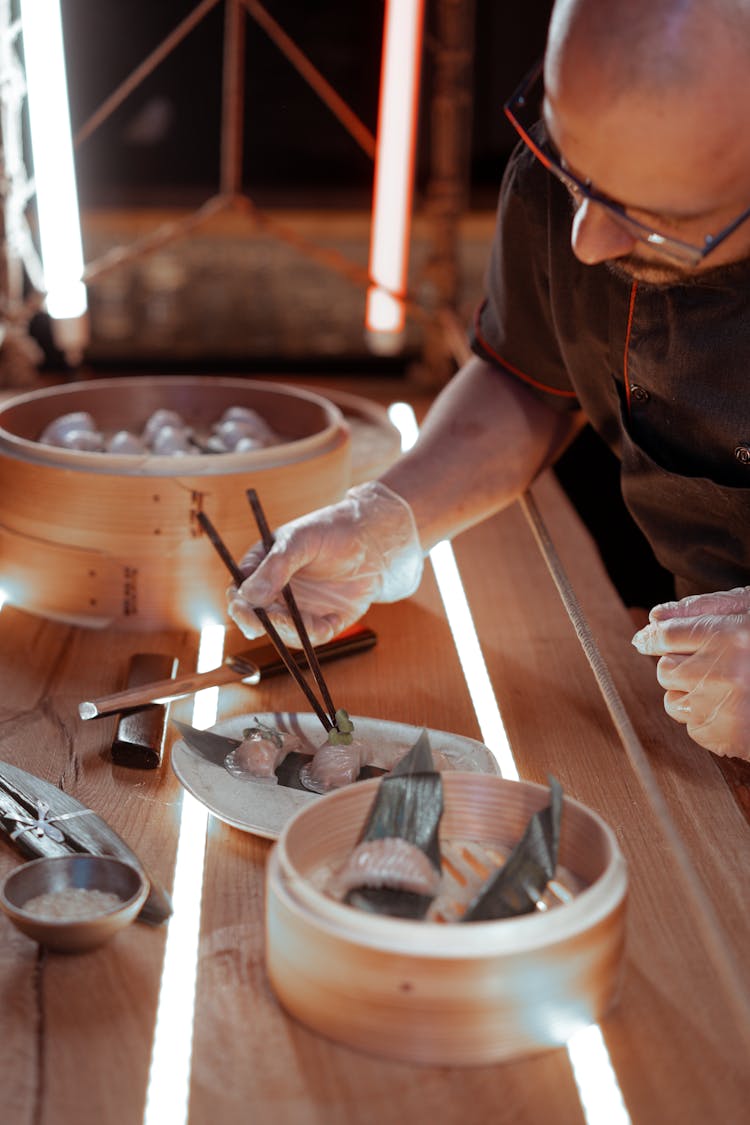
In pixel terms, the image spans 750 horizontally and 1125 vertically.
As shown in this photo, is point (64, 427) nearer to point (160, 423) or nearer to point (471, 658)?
point (160, 423)

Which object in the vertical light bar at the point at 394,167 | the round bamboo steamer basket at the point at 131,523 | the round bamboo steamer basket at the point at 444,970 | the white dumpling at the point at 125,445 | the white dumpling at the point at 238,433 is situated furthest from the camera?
the vertical light bar at the point at 394,167

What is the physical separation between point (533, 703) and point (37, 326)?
374 cm

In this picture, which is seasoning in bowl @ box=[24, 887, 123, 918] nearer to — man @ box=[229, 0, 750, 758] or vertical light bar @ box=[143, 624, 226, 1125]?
vertical light bar @ box=[143, 624, 226, 1125]

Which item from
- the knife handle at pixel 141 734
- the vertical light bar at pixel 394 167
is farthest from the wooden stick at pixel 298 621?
the vertical light bar at pixel 394 167

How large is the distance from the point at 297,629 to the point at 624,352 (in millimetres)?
626

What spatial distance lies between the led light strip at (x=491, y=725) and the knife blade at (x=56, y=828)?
0.41 meters

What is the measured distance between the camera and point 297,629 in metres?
1.68

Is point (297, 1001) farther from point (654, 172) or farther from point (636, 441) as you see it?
point (636, 441)

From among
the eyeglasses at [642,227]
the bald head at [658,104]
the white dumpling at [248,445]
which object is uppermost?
the bald head at [658,104]

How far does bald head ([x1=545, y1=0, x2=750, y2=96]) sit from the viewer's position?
1.19 metres

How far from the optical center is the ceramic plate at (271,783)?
4.42 feet

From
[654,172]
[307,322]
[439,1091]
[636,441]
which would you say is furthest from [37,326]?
[439,1091]

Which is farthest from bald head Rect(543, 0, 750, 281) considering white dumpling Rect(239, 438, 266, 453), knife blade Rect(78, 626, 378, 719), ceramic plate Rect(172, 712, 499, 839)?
white dumpling Rect(239, 438, 266, 453)

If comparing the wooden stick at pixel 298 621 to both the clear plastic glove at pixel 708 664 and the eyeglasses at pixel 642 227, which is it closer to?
the clear plastic glove at pixel 708 664
